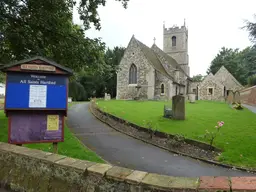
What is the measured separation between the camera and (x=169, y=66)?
1635 inches

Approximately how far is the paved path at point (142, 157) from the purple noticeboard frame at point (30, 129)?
240cm

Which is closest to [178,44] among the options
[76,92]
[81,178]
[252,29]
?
[76,92]

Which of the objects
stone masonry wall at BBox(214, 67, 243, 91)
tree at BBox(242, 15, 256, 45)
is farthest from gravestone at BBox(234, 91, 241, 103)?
stone masonry wall at BBox(214, 67, 243, 91)

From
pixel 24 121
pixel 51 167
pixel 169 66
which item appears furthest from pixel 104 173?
pixel 169 66

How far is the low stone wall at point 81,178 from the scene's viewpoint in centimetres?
228

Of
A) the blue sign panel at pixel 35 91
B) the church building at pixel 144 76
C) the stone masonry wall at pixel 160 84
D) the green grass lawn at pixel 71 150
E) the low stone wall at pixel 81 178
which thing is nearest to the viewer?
the low stone wall at pixel 81 178

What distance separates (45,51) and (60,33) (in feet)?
3.89

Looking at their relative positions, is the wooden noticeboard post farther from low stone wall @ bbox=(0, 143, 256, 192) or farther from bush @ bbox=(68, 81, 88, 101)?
bush @ bbox=(68, 81, 88, 101)

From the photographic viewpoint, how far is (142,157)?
7195 millimetres

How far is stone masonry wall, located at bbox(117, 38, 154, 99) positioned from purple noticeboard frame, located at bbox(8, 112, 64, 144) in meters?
30.7

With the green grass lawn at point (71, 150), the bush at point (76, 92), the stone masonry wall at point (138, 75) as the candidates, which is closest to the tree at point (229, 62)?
the stone masonry wall at point (138, 75)

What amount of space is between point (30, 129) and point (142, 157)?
3842 mm

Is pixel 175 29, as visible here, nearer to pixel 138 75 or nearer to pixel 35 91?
pixel 138 75

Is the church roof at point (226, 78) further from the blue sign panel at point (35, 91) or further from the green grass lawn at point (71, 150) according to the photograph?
the blue sign panel at point (35, 91)
